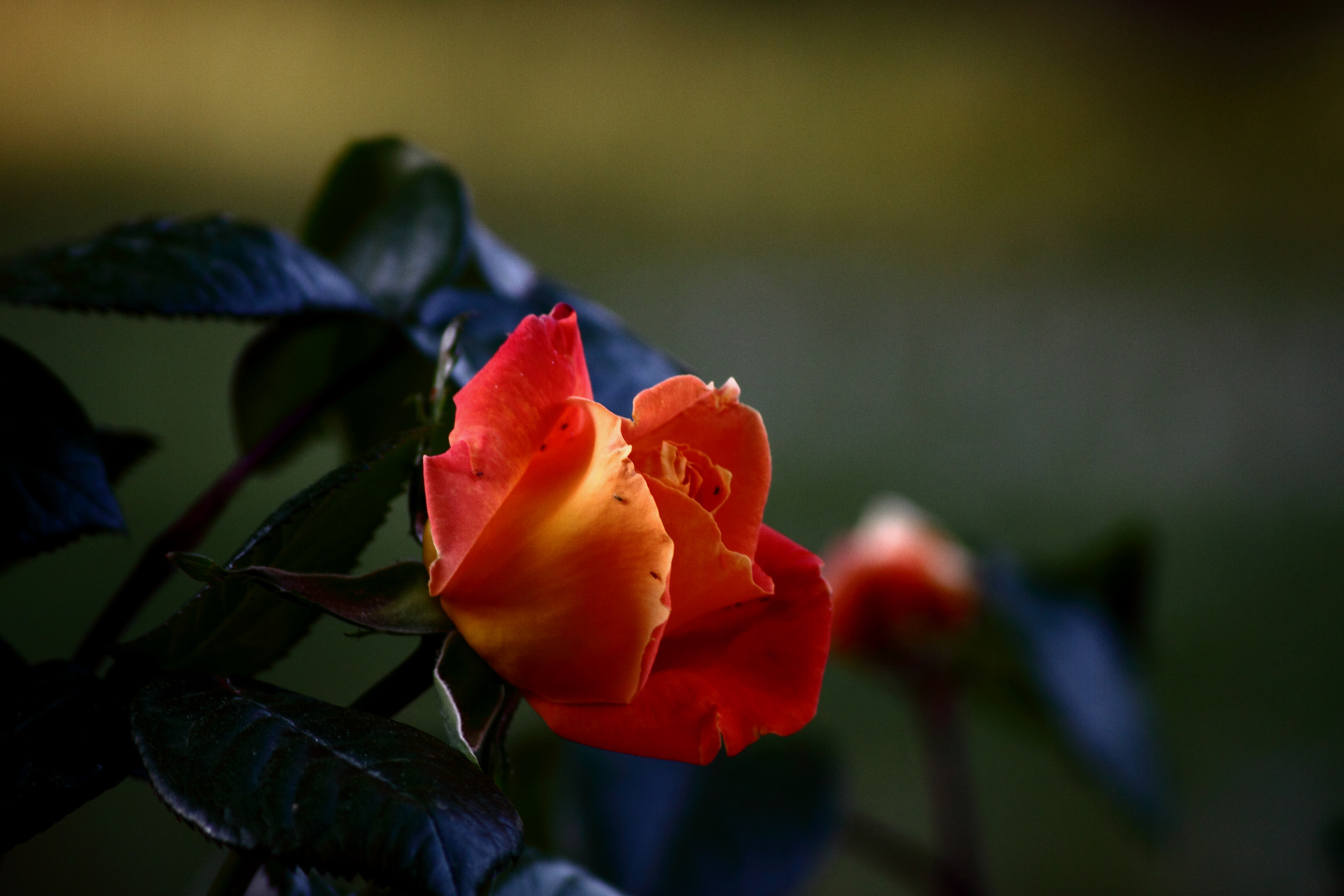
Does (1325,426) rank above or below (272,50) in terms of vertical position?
below

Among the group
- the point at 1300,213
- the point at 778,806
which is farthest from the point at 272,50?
the point at 1300,213

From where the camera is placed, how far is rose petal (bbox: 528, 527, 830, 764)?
143 mm

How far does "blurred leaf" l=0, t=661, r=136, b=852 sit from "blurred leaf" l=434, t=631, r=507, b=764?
0.05 metres

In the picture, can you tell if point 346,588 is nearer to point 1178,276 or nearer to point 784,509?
point 784,509

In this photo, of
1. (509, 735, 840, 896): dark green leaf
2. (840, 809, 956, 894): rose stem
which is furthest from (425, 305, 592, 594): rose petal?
(840, 809, 956, 894): rose stem

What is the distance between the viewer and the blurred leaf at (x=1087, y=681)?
0.62 meters

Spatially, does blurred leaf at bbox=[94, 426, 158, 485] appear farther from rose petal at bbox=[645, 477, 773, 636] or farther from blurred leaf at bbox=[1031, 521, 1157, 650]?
blurred leaf at bbox=[1031, 521, 1157, 650]

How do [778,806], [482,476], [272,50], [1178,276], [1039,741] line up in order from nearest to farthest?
[482,476] → [778,806] → [1039,741] → [272,50] → [1178,276]

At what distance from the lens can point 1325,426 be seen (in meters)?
1.47

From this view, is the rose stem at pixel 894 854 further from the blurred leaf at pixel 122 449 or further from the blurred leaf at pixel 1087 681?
the blurred leaf at pixel 122 449

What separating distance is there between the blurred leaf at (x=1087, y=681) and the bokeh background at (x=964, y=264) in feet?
1.60

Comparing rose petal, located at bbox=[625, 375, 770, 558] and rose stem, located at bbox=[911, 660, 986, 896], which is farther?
rose stem, located at bbox=[911, 660, 986, 896]

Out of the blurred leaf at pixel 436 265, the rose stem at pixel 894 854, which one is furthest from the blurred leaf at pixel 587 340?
the rose stem at pixel 894 854

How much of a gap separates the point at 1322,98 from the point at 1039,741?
1224 mm
